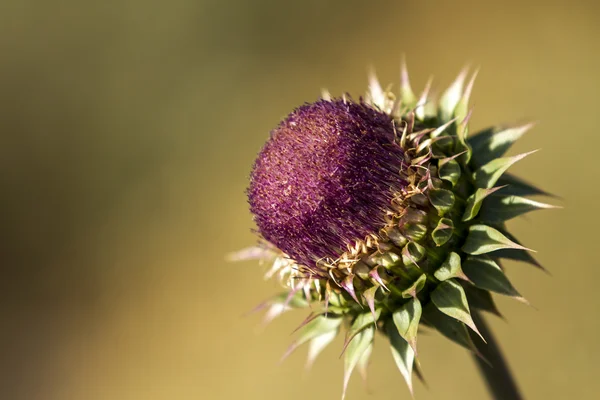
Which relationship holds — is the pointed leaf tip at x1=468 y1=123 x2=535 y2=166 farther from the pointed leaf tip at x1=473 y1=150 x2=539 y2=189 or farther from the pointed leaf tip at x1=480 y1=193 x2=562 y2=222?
the pointed leaf tip at x1=480 y1=193 x2=562 y2=222

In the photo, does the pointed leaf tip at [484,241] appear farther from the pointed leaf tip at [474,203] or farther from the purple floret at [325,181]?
the purple floret at [325,181]

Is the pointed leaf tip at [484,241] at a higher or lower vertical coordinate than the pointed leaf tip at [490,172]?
lower

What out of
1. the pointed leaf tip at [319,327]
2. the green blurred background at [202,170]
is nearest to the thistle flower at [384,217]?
the pointed leaf tip at [319,327]

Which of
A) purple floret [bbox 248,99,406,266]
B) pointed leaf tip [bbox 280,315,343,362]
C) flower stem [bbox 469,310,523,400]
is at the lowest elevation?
flower stem [bbox 469,310,523,400]

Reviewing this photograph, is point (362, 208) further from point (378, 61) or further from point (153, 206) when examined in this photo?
point (153, 206)

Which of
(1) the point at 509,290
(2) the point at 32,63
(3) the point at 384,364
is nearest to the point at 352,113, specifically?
(1) the point at 509,290

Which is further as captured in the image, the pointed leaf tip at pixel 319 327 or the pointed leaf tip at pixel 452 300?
the pointed leaf tip at pixel 319 327

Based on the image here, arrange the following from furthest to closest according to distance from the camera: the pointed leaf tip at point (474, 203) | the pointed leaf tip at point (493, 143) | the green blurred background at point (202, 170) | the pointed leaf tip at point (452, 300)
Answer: the green blurred background at point (202, 170) < the pointed leaf tip at point (493, 143) < the pointed leaf tip at point (474, 203) < the pointed leaf tip at point (452, 300)

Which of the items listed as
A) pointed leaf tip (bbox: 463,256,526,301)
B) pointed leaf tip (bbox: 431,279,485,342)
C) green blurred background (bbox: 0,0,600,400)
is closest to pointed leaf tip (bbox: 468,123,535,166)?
pointed leaf tip (bbox: 463,256,526,301)
